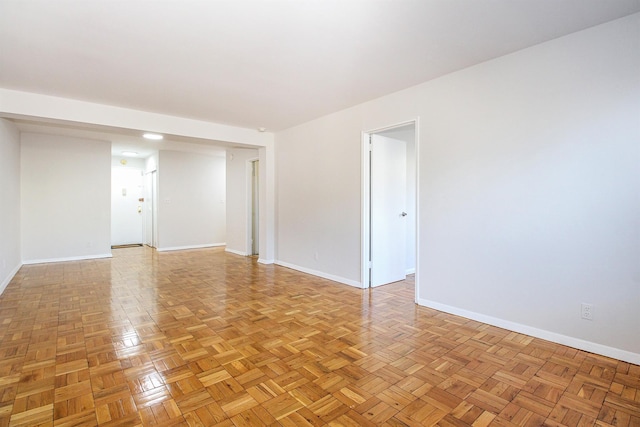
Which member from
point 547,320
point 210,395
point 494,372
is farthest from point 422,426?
point 547,320

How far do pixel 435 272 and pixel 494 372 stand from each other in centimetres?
127

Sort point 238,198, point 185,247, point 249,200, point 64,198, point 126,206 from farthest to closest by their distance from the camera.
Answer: point 126,206 → point 185,247 → point 238,198 → point 249,200 → point 64,198

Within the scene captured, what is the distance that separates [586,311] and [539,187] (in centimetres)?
97

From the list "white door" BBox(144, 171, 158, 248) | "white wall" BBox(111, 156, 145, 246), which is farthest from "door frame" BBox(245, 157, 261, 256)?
"white wall" BBox(111, 156, 145, 246)

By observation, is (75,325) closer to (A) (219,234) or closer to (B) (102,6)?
(B) (102,6)

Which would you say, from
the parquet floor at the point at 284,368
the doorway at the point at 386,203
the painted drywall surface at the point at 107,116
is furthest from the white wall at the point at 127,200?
the doorway at the point at 386,203

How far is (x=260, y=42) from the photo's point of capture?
2355mm

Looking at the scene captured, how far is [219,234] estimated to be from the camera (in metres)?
7.98

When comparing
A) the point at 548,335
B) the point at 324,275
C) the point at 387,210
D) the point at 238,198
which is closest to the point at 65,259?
the point at 238,198

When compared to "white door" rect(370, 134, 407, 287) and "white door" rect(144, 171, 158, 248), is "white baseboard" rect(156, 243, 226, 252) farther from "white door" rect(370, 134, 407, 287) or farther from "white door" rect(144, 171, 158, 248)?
"white door" rect(370, 134, 407, 287)

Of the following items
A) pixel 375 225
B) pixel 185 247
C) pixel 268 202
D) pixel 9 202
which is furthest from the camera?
pixel 185 247

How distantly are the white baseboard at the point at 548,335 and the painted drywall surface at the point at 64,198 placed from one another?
6.45 m

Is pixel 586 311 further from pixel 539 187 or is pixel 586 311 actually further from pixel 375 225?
pixel 375 225

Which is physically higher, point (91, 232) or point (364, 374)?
point (91, 232)
